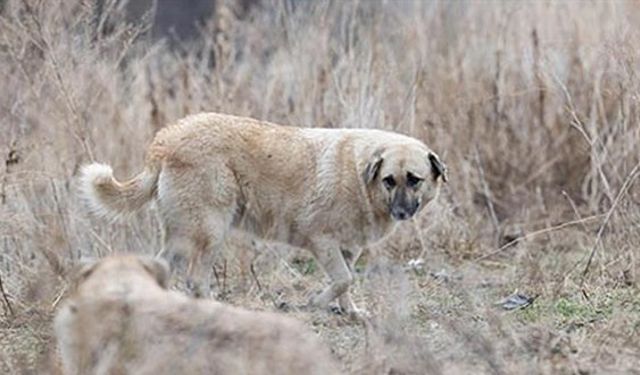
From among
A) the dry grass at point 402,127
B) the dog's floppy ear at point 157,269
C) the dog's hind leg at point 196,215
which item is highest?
the dog's floppy ear at point 157,269

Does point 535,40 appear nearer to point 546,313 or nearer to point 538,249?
A: point 538,249

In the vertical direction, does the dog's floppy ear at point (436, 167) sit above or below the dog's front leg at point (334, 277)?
above

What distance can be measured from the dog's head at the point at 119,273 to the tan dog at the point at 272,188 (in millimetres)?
2558

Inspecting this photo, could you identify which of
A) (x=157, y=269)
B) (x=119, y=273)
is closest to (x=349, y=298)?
(x=157, y=269)

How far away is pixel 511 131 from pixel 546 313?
4.39 m

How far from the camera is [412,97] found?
12211 mm

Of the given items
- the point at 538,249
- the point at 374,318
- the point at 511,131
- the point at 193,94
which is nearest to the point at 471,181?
the point at 511,131

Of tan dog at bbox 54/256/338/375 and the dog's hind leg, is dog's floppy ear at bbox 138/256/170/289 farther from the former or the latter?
the dog's hind leg

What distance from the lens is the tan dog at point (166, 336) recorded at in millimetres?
5801

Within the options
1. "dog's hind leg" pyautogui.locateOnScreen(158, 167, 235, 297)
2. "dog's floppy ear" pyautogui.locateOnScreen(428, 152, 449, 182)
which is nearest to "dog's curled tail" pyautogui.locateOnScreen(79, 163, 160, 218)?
"dog's hind leg" pyautogui.locateOnScreen(158, 167, 235, 297)

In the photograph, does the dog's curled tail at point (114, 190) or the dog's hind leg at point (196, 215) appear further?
the dog's curled tail at point (114, 190)

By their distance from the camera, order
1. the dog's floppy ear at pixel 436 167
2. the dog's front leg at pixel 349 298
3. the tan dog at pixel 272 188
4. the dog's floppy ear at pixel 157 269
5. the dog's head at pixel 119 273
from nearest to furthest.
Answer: the dog's head at pixel 119 273 < the dog's floppy ear at pixel 157 269 < the dog's front leg at pixel 349 298 < the tan dog at pixel 272 188 < the dog's floppy ear at pixel 436 167

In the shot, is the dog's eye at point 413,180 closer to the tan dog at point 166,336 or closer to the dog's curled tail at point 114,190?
the dog's curled tail at point 114,190

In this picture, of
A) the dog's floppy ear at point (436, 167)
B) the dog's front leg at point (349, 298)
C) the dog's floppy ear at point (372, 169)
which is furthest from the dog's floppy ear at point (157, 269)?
the dog's floppy ear at point (436, 167)
